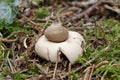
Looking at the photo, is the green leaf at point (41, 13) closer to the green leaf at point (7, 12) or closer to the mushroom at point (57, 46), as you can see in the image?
the green leaf at point (7, 12)

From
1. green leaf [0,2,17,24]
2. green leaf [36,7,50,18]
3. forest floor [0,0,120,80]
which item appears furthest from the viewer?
green leaf [36,7,50,18]

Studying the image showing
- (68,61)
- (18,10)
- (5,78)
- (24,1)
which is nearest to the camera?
(5,78)

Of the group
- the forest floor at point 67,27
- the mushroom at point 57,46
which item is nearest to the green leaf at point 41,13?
the forest floor at point 67,27

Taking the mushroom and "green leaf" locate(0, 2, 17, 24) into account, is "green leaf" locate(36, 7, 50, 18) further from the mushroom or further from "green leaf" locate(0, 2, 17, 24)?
the mushroom

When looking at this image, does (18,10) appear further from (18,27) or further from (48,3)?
(48,3)

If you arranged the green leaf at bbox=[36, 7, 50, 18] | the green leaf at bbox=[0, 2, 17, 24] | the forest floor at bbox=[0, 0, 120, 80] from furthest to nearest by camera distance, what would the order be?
the green leaf at bbox=[36, 7, 50, 18] < the green leaf at bbox=[0, 2, 17, 24] < the forest floor at bbox=[0, 0, 120, 80]

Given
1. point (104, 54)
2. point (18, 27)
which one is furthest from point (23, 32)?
point (104, 54)

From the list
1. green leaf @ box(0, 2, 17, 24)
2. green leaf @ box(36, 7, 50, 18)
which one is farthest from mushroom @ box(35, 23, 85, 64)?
green leaf @ box(36, 7, 50, 18)

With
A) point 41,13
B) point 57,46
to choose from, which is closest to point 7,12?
point 41,13
